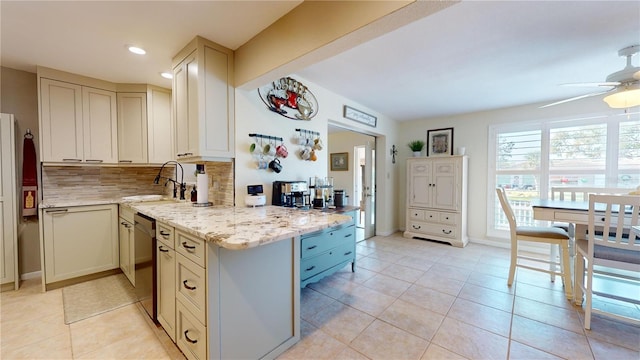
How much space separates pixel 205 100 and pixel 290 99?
972 millimetres

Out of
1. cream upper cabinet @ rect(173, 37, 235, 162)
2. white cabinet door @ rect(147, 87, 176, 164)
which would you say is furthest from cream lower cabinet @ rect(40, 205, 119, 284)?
cream upper cabinet @ rect(173, 37, 235, 162)

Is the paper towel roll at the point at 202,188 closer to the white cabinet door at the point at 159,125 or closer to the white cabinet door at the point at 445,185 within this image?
the white cabinet door at the point at 159,125

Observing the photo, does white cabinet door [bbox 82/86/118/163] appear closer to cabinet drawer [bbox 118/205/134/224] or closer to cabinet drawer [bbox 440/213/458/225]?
cabinet drawer [bbox 118/205/134/224]

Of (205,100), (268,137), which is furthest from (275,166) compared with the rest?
(205,100)

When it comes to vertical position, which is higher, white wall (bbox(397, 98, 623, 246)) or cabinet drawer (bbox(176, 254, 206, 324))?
white wall (bbox(397, 98, 623, 246))

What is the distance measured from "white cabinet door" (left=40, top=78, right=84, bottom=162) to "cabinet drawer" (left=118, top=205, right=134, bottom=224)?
74cm

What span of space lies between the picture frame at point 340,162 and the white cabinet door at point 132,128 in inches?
161

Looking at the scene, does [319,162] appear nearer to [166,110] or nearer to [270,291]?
[270,291]

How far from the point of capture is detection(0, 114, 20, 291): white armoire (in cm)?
235

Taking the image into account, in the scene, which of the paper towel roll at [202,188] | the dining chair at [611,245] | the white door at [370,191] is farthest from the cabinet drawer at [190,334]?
the white door at [370,191]

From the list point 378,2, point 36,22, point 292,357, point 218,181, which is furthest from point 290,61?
point 292,357

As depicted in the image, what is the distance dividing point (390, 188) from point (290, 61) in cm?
363

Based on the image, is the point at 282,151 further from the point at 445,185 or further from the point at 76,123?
the point at 445,185

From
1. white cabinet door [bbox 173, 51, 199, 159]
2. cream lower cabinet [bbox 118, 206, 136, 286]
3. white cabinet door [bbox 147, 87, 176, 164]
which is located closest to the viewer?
white cabinet door [bbox 173, 51, 199, 159]
